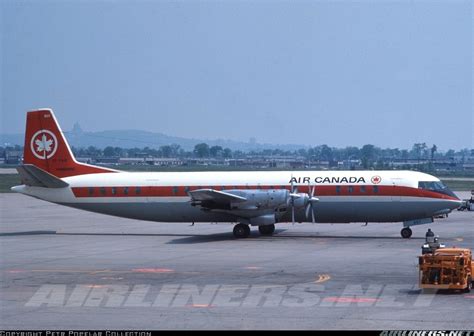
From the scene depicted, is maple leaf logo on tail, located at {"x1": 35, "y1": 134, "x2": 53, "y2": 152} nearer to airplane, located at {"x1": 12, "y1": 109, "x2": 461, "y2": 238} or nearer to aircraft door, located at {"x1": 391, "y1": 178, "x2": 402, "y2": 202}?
airplane, located at {"x1": 12, "y1": 109, "x2": 461, "y2": 238}

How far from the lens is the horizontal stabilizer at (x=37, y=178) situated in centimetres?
4141

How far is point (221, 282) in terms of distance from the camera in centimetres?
2392

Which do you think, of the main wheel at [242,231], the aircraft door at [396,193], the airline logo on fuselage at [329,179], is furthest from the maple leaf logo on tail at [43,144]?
the aircraft door at [396,193]

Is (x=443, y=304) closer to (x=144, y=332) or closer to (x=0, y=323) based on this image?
(x=144, y=332)

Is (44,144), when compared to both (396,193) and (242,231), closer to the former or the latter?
(242,231)

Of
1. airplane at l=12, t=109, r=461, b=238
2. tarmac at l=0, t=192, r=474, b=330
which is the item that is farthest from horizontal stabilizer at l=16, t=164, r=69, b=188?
tarmac at l=0, t=192, r=474, b=330

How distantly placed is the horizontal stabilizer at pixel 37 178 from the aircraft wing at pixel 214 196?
7.83 m

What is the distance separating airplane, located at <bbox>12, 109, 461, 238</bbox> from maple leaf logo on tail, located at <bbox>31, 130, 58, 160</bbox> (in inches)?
2.2

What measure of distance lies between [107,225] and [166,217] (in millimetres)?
9756

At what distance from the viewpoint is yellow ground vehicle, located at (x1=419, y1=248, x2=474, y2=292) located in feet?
71.6

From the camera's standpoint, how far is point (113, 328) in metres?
16.8

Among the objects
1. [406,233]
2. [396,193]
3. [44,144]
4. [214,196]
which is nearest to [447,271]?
[396,193]

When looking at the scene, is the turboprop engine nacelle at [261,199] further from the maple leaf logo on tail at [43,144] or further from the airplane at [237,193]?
the maple leaf logo on tail at [43,144]

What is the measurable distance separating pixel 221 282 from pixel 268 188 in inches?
656
